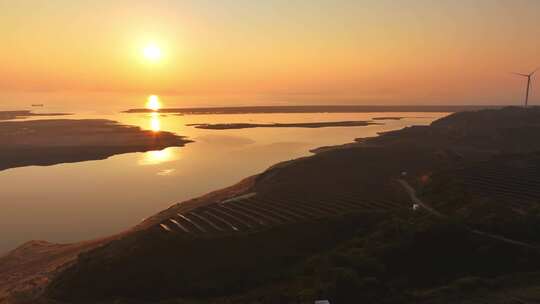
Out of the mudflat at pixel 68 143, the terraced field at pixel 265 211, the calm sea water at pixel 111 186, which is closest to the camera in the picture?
the terraced field at pixel 265 211

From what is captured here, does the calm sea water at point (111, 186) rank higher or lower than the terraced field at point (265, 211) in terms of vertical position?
lower

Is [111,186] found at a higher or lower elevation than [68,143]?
lower

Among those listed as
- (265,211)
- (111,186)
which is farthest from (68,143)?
(265,211)

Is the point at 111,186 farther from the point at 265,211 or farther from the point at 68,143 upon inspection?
the point at 68,143

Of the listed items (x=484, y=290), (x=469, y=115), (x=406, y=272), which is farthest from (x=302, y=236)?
(x=469, y=115)

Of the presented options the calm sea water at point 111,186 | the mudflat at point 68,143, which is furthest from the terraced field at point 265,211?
the mudflat at point 68,143

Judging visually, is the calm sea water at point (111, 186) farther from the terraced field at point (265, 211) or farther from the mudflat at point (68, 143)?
the terraced field at point (265, 211)
